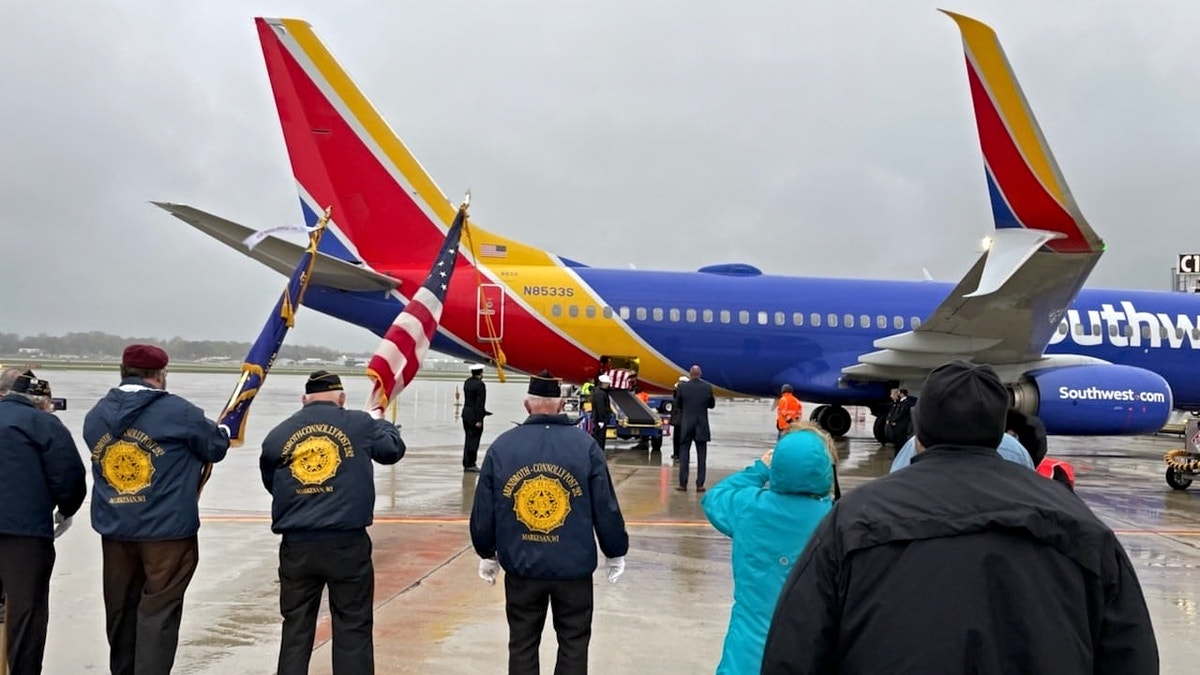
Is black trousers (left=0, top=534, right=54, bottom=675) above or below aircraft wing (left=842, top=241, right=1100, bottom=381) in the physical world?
below

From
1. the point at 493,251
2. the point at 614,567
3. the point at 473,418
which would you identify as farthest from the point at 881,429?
the point at 614,567

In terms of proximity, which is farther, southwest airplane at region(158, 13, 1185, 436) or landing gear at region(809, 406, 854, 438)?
landing gear at region(809, 406, 854, 438)

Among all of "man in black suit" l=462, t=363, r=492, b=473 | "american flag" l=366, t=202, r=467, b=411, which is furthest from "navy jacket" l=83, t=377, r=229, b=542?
"man in black suit" l=462, t=363, r=492, b=473

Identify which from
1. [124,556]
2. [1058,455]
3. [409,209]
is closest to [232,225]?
[409,209]

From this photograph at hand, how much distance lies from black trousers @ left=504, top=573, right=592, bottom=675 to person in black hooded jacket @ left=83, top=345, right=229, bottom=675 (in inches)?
63.7

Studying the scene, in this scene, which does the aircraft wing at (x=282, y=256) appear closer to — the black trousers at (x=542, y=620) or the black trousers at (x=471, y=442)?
the black trousers at (x=471, y=442)

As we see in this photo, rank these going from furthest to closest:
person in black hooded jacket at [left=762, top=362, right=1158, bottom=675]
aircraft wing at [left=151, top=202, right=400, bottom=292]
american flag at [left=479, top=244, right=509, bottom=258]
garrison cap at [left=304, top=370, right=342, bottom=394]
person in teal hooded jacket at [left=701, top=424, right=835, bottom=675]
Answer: american flag at [left=479, top=244, right=509, bottom=258]
aircraft wing at [left=151, top=202, right=400, bottom=292]
garrison cap at [left=304, top=370, right=342, bottom=394]
person in teal hooded jacket at [left=701, top=424, right=835, bottom=675]
person in black hooded jacket at [left=762, top=362, right=1158, bottom=675]

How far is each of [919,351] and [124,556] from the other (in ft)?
44.5

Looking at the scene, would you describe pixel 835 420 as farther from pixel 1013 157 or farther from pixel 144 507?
pixel 144 507

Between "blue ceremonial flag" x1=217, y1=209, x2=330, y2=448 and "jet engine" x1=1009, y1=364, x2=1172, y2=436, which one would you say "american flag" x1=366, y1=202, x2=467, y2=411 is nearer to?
"blue ceremonial flag" x1=217, y1=209, x2=330, y2=448

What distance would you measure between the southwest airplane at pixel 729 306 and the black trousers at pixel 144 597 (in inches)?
329

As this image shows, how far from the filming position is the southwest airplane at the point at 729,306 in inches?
535

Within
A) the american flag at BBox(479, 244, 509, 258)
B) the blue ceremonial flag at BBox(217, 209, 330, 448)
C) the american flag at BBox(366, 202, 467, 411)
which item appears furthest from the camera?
the american flag at BBox(479, 244, 509, 258)

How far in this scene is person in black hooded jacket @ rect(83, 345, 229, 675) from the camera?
4035 mm
